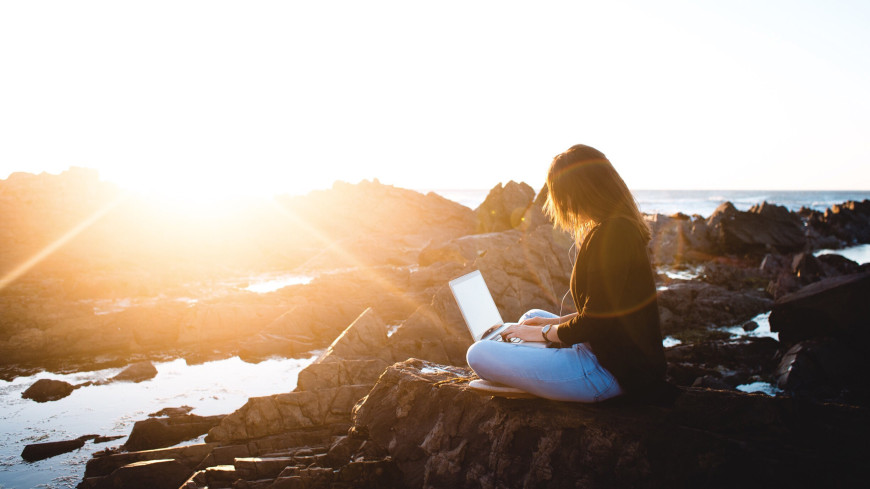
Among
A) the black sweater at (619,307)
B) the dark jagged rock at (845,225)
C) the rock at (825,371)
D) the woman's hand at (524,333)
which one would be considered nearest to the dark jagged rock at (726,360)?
the rock at (825,371)

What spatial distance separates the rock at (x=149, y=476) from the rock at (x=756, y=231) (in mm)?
35040

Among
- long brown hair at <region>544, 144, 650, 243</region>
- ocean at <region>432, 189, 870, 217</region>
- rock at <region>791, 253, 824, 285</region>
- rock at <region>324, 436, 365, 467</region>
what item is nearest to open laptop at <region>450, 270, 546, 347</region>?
long brown hair at <region>544, 144, 650, 243</region>

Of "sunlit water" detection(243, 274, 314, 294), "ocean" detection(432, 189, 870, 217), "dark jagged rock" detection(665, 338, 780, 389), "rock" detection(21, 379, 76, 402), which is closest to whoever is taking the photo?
"dark jagged rock" detection(665, 338, 780, 389)

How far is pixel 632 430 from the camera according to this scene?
3650mm

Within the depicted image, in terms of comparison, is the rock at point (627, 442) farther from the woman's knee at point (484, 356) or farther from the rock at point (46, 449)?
the rock at point (46, 449)

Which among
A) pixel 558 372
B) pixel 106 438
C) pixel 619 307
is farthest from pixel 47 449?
pixel 619 307

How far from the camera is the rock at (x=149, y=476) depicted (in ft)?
22.4

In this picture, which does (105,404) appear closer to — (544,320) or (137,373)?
(137,373)

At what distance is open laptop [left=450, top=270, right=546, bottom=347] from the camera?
5.05 metres

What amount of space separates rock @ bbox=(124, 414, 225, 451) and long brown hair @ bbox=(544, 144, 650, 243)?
790 centimetres

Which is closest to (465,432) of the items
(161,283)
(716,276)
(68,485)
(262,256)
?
(68,485)

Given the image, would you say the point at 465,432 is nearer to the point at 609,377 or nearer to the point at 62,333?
the point at 609,377

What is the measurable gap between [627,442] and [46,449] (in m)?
9.49

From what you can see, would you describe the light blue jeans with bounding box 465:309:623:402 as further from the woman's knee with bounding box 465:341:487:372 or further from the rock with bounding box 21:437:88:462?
the rock with bounding box 21:437:88:462
